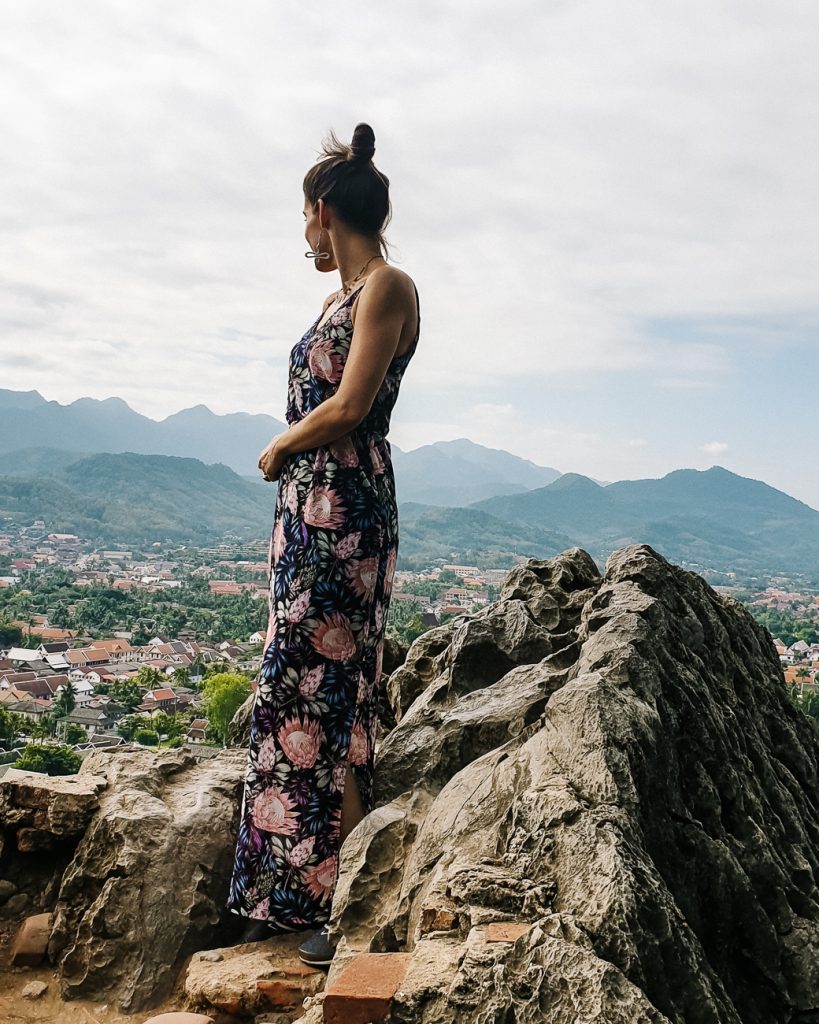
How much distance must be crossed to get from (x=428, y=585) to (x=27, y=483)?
99.2m

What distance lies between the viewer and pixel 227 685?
31016 millimetres

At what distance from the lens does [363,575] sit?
10.4 ft

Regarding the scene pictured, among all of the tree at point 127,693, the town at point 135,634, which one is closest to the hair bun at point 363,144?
the town at point 135,634

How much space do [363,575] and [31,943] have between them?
1.72m

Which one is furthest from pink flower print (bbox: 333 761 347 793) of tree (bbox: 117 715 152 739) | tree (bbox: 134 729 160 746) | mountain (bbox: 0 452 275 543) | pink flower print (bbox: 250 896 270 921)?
mountain (bbox: 0 452 275 543)

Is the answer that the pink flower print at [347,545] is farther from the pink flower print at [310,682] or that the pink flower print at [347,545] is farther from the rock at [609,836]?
the rock at [609,836]

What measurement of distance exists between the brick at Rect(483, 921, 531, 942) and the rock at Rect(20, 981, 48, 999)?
78.4 inches

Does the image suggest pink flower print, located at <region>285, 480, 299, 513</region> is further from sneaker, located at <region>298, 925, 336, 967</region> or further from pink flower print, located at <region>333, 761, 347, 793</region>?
sneaker, located at <region>298, 925, 336, 967</region>

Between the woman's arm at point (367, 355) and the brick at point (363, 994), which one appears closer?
the brick at point (363, 994)

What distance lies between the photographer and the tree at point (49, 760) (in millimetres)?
24297

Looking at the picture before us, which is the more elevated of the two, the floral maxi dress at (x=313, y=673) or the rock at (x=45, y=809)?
the floral maxi dress at (x=313, y=673)

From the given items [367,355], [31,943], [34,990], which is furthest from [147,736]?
[367,355]

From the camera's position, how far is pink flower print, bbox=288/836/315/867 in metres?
3.10

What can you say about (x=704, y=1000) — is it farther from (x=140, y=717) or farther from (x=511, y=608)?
(x=140, y=717)
